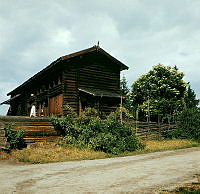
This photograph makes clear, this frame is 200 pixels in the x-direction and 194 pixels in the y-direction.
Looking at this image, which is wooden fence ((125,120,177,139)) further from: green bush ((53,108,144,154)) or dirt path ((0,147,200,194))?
dirt path ((0,147,200,194))

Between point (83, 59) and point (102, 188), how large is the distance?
59.4 ft

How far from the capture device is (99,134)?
53.0 ft

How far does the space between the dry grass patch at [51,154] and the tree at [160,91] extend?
863 inches

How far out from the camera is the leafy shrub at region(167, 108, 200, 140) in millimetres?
21422

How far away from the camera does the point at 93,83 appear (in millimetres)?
23859

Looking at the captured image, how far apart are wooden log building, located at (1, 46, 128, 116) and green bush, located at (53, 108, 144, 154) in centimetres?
380

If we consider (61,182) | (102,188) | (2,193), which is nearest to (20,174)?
(61,182)

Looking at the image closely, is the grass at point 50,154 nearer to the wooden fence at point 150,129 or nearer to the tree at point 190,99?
the wooden fence at point 150,129

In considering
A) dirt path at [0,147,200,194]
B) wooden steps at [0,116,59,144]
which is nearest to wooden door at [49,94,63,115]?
wooden steps at [0,116,59,144]

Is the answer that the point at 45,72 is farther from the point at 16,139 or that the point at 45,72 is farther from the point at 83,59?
the point at 16,139

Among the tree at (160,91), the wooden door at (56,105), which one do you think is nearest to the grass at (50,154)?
the wooden door at (56,105)

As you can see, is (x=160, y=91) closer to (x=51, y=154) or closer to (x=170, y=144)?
(x=170, y=144)

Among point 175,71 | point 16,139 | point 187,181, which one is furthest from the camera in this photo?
point 175,71

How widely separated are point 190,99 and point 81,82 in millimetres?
23809
